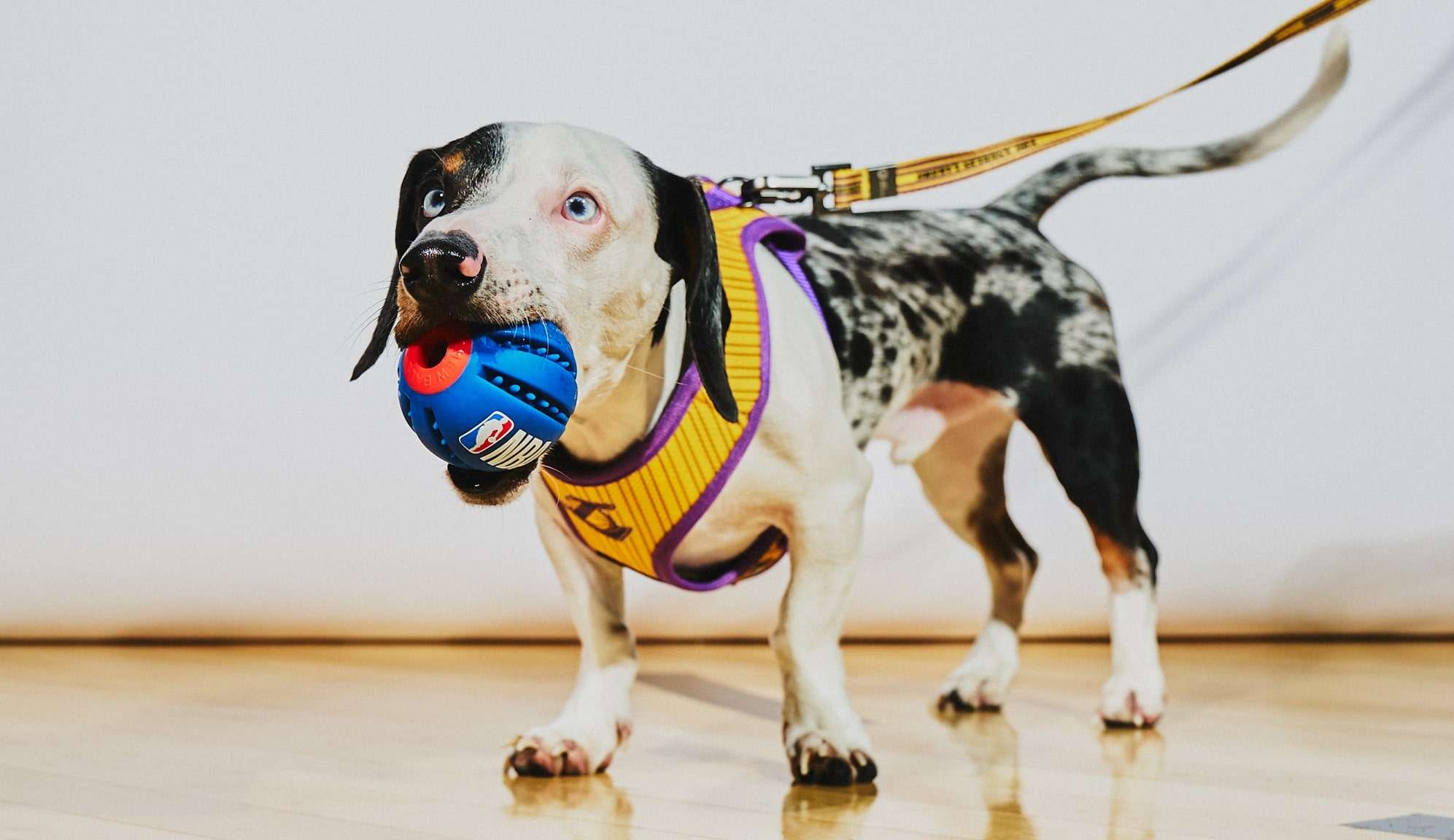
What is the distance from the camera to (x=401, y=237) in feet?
6.43

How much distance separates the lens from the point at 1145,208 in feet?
12.6

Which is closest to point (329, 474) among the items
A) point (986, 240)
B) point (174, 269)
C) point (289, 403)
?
point (289, 403)

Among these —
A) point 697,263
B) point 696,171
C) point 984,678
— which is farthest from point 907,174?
point 696,171

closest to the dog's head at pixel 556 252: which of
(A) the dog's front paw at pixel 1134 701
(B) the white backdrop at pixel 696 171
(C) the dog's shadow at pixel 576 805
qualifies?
(C) the dog's shadow at pixel 576 805

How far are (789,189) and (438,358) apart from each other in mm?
1034

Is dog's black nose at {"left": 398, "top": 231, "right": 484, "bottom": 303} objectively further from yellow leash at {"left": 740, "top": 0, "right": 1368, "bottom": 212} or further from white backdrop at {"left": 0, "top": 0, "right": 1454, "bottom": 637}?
white backdrop at {"left": 0, "top": 0, "right": 1454, "bottom": 637}

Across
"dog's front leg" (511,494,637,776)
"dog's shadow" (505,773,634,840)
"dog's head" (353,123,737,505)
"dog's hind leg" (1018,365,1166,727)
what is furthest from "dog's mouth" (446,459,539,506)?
"dog's hind leg" (1018,365,1166,727)

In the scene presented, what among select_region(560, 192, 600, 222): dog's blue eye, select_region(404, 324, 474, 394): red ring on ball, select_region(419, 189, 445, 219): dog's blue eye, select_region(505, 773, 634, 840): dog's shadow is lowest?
select_region(505, 773, 634, 840): dog's shadow

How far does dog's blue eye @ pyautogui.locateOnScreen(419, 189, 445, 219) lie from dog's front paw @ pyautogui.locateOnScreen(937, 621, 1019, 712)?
139 centimetres

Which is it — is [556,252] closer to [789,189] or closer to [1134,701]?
[789,189]

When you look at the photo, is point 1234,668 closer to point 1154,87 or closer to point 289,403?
Result: point 1154,87

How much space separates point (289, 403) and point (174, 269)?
1.46 feet

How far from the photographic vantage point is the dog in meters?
1.73

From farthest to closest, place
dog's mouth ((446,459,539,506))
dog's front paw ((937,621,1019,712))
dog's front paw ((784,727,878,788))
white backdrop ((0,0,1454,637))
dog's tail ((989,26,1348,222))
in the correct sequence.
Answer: white backdrop ((0,0,1454,637)), dog's tail ((989,26,1348,222)), dog's front paw ((937,621,1019,712)), dog's front paw ((784,727,878,788)), dog's mouth ((446,459,539,506))
